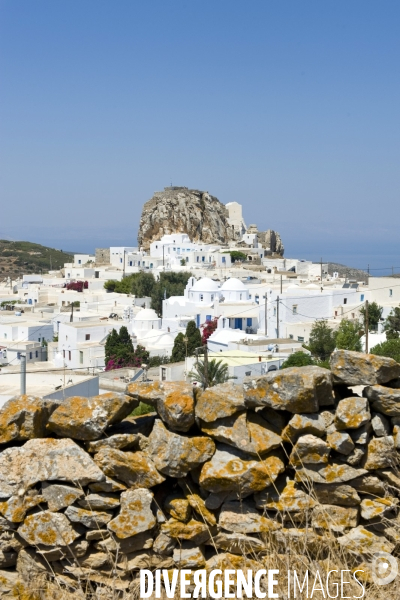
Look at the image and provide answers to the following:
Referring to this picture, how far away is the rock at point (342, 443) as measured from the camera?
4.41m

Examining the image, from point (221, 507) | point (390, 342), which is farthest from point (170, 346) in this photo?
point (221, 507)

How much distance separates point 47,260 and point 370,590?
4582 inches

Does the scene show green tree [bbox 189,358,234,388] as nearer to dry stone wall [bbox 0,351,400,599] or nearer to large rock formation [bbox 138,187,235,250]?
dry stone wall [bbox 0,351,400,599]

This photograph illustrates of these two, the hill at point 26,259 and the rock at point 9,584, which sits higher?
the hill at point 26,259

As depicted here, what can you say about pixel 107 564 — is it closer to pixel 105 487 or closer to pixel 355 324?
pixel 105 487

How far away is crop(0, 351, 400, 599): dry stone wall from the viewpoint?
436 centimetres

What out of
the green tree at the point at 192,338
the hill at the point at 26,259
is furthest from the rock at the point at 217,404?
the hill at the point at 26,259

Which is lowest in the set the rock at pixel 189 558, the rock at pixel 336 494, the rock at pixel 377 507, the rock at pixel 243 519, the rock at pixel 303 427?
the rock at pixel 189 558

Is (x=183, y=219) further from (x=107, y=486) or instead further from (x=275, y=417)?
(x=107, y=486)

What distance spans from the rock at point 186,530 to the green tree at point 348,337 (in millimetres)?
23184

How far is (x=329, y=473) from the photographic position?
174 inches

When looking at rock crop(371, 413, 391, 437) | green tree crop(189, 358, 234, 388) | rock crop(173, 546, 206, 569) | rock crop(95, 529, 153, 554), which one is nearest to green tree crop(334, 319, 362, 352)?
green tree crop(189, 358, 234, 388)

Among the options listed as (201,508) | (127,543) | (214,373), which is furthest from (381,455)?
(214,373)

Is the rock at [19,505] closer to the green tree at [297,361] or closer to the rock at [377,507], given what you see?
the rock at [377,507]
